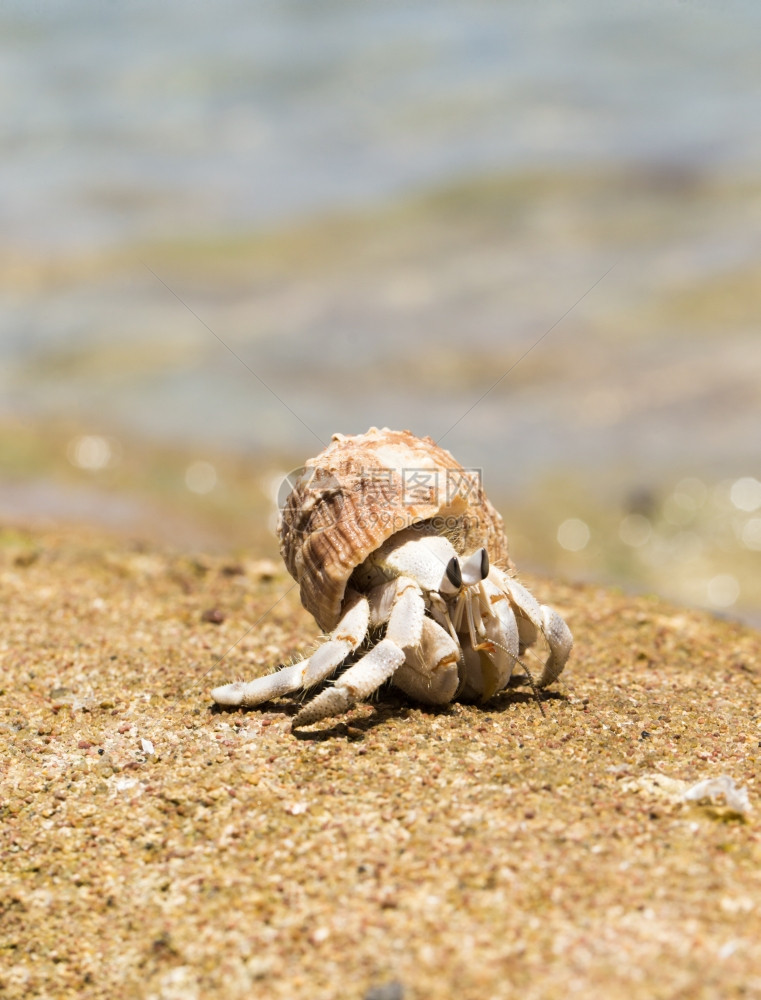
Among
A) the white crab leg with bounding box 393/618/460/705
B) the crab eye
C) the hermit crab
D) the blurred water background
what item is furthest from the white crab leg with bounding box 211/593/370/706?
the blurred water background

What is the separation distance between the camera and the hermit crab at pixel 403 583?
386 centimetres

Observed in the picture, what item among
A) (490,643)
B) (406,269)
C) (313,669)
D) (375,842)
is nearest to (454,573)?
(490,643)

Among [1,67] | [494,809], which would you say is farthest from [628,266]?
[1,67]

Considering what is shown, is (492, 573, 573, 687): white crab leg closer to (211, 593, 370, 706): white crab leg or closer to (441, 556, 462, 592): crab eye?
(441, 556, 462, 592): crab eye

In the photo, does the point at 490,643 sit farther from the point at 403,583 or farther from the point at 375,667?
the point at 375,667

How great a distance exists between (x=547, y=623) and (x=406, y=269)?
480 inches

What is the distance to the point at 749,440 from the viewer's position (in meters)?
10.8

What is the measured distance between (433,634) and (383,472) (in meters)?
0.74

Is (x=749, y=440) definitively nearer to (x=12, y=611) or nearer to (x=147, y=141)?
(x=12, y=611)

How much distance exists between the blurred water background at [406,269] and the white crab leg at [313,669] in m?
4.29

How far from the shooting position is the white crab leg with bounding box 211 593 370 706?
3.83 meters

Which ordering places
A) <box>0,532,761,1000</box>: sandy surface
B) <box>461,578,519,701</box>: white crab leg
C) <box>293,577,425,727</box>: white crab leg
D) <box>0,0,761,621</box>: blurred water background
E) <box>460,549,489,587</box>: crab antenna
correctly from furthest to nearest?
<box>0,0,761,621</box>: blurred water background, <box>461,578,519,701</box>: white crab leg, <box>460,549,489,587</box>: crab antenna, <box>293,577,425,727</box>: white crab leg, <box>0,532,761,1000</box>: sandy surface

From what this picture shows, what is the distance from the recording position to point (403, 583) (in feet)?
13.0

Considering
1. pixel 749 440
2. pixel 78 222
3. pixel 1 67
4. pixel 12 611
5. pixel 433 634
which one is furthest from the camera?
pixel 1 67
